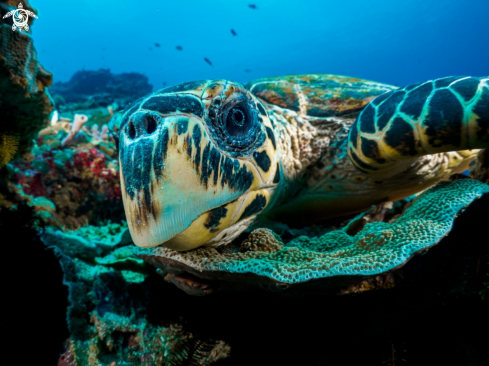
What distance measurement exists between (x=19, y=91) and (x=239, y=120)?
67.9 inches

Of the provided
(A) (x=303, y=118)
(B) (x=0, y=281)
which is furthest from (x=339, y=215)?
(B) (x=0, y=281)

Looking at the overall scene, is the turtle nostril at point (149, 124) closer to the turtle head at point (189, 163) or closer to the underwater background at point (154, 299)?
the turtle head at point (189, 163)

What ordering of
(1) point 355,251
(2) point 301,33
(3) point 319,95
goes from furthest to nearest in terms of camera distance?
1. (2) point 301,33
2. (3) point 319,95
3. (1) point 355,251

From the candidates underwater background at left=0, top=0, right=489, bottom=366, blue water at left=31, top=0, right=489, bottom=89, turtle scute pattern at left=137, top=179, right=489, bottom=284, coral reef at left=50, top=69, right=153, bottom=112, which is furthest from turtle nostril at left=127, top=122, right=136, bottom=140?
blue water at left=31, top=0, right=489, bottom=89

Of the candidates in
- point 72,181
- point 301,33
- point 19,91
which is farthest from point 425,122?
point 301,33

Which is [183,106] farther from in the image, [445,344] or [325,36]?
[325,36]

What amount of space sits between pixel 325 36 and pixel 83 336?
73.4m

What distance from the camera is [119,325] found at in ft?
4.27

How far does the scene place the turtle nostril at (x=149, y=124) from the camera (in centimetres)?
86

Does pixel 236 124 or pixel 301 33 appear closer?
pixel 236 124

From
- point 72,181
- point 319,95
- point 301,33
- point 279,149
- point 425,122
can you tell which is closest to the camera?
point 425,122

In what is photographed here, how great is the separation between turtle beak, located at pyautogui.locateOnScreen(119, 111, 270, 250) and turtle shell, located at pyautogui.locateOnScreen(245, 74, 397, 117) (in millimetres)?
1050

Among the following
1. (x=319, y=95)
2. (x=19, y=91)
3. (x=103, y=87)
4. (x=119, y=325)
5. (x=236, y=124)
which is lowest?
(x=119, y=325)

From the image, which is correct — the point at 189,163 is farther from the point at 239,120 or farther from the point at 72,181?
the point at 72,181
